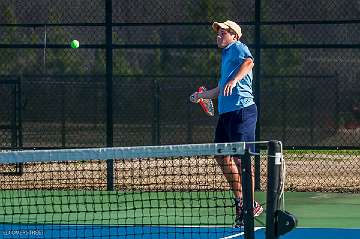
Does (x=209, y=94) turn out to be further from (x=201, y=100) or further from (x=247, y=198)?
(x=247, y=198)

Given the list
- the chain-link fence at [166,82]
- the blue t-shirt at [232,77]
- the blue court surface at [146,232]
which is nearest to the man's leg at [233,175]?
the blue court surface at [146,232]

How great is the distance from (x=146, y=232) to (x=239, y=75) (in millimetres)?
1498

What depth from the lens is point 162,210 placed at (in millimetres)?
10352

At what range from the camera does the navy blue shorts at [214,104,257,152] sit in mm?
9344

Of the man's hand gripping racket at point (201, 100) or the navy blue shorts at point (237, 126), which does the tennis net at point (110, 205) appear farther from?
the man's hand gripping racket at point (201, 100)

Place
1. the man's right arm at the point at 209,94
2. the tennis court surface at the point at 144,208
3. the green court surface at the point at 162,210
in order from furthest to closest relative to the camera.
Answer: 1. the green court surface at the point at 162,210
2. the man's right arm at the point at 209,94
3. the tennis court surface at the point at 144,208

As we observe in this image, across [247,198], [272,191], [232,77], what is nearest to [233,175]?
[232,77]

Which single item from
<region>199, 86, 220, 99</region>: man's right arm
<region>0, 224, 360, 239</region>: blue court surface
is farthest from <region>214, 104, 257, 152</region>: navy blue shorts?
<region>0, 224, 360, 239</region>: blue court surface

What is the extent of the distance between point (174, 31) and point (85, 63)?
2280mm

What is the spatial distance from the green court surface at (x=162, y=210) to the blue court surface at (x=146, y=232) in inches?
7.5

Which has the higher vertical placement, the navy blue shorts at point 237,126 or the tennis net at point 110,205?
the navy blue shorts at point 237,126

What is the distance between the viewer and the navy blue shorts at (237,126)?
9.34m

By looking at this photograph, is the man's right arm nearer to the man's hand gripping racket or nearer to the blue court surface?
the man's hand gripping racket

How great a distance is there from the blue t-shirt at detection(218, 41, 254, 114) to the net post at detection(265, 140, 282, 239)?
7.60 ft
